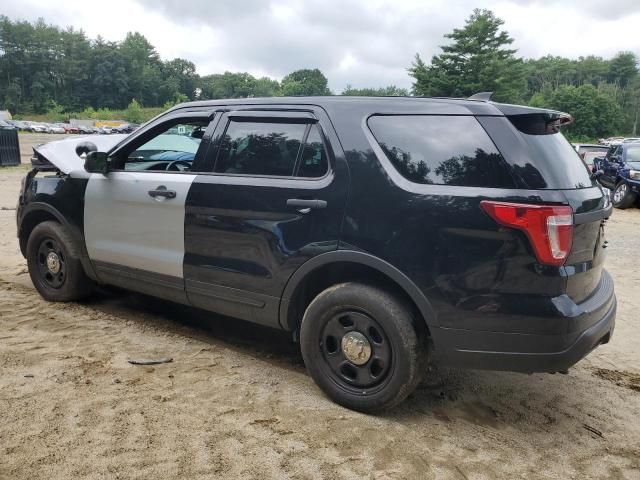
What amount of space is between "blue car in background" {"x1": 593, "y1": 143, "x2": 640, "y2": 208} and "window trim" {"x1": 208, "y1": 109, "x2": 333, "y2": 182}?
12.7 meters

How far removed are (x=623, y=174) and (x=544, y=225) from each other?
1302cm

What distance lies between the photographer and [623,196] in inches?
548

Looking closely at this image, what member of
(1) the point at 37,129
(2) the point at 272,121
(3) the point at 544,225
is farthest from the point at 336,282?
(1) the point at 37,129

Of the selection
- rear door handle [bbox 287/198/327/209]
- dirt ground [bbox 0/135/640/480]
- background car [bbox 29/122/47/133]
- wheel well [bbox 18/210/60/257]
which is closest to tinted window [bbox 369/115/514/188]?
rear door handle [bbox 287/198/327/209]

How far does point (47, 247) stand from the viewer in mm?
4949

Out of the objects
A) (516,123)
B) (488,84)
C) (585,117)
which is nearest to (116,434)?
(516,123)

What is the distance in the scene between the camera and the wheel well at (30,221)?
4.93 meters

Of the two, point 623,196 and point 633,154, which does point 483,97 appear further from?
Result: point 633,154

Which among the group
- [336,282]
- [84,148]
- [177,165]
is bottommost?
[336,282]

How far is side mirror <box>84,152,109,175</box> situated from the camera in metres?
4.23

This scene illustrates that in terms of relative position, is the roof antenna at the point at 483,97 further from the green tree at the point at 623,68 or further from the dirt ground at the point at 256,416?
the green tree at the point at 623,68

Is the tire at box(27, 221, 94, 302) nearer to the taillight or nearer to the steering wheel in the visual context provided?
the steering wheel

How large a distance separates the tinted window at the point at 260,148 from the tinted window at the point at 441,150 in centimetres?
56

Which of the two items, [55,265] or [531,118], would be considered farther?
[55,265]
